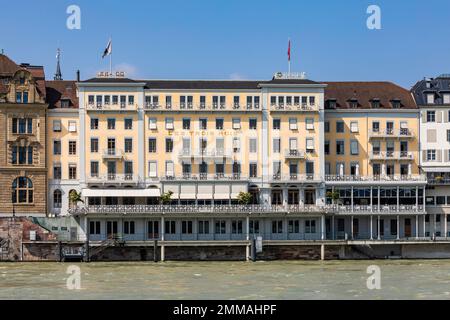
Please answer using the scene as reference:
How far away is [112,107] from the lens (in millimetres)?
97062

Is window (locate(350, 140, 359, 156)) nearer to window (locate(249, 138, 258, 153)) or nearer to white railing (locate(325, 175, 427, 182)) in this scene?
white railing (locate(325, 175, 427, 182))

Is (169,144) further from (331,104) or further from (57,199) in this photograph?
(331,104)

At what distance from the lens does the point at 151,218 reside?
310ft

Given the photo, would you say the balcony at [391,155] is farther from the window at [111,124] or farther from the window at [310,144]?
the window at [111,124]

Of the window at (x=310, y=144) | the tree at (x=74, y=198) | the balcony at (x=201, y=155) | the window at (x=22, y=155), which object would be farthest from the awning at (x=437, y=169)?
the window at (x=22, y=155)

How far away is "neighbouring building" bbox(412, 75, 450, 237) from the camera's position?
9956 centimetres

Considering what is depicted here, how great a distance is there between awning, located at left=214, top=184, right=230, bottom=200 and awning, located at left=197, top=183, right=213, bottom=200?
50 centimetres

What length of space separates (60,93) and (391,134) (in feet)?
110

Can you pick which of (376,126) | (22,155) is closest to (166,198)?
(22,155)

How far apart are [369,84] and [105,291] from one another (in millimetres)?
53334

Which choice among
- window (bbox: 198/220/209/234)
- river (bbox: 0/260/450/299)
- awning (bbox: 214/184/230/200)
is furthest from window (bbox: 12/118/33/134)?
awning (bbox: 214/184/230/200)

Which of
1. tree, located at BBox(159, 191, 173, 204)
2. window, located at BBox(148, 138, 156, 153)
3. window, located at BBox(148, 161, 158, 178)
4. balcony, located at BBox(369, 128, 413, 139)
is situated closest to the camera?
tree, located at BBox(159, 191, 173, 204)

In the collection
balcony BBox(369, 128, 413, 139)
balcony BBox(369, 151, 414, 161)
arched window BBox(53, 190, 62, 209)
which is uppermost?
balcony BBox(369, 128, 413, 139)

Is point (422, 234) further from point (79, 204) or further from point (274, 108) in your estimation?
point (79, 204)
